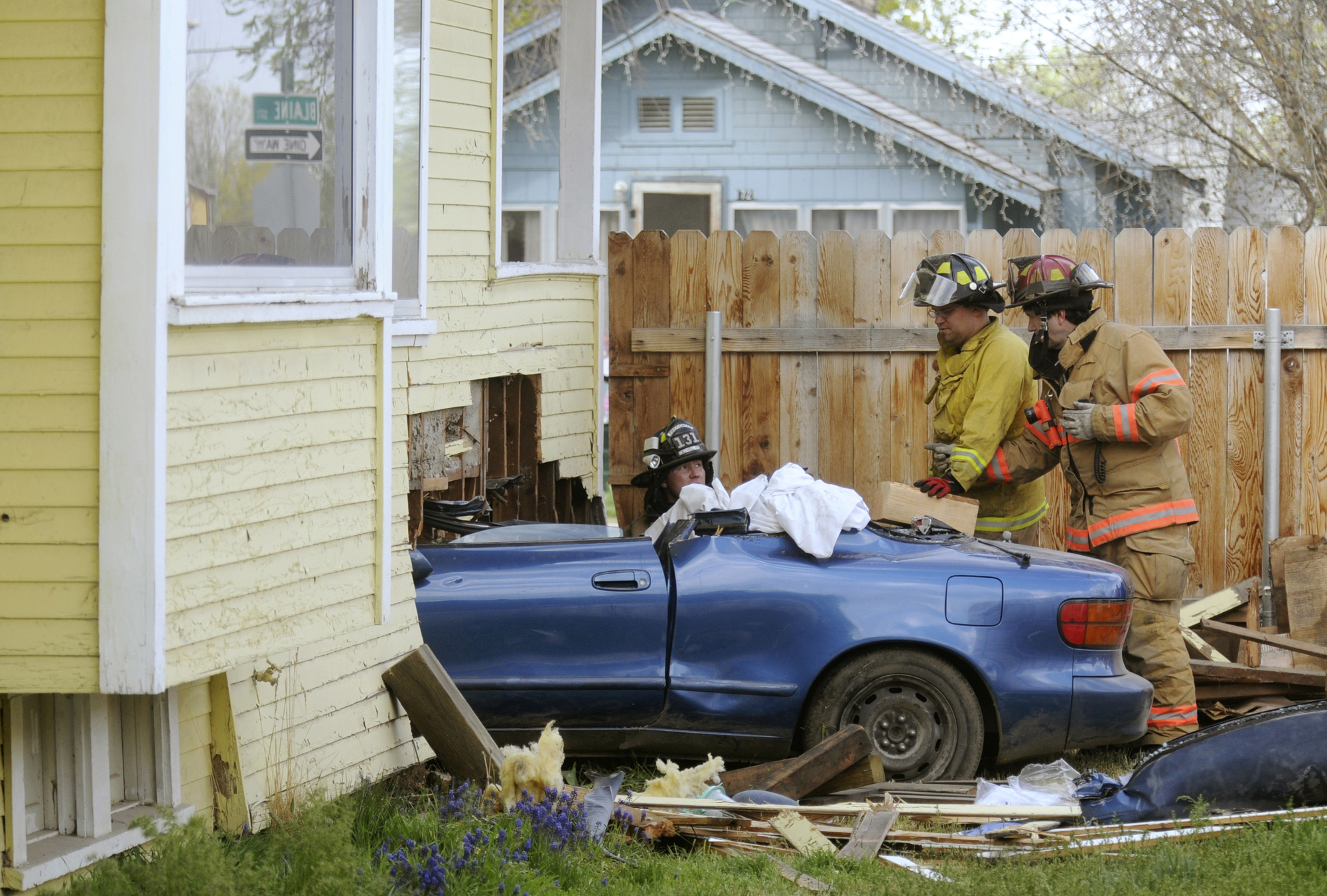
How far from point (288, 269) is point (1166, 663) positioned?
4.36 metres

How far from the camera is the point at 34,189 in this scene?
145 inches

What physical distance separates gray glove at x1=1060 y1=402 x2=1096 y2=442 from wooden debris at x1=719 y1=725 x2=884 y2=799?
2.01 metres

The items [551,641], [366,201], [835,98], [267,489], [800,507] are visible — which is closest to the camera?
[267,489]

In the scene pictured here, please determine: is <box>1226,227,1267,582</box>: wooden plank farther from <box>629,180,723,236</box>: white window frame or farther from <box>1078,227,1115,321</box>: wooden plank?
<box>629,180,723,236</box>: white window frame

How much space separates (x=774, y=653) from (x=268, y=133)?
2.78 metres

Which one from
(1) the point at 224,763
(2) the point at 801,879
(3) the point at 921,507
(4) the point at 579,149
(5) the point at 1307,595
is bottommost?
(2) the point at 801,879

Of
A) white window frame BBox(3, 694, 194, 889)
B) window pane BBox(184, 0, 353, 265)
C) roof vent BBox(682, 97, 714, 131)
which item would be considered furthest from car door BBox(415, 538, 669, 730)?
roof vent BBox(682, 97, 714, 131)

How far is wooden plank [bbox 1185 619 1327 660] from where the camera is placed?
6977mm

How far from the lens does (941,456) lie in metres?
6.89

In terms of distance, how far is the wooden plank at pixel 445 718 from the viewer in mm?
4945

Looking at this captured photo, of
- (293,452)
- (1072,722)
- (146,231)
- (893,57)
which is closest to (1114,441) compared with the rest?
(1072,722)

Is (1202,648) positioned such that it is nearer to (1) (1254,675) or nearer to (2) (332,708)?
(1) (1254,675)

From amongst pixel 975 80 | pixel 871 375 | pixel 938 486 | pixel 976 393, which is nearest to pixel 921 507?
pixel 938 486

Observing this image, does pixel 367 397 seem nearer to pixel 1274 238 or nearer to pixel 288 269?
pixel 288 269
